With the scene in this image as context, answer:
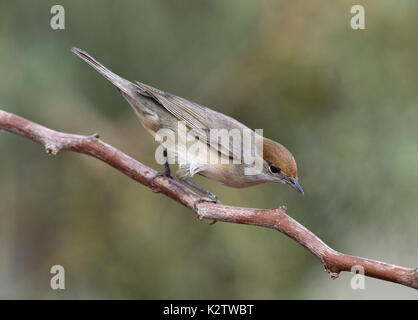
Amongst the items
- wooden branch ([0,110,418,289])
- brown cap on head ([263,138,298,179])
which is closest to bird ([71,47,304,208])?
brown cap on head ([263,138,298,179])

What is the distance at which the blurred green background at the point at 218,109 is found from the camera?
4738 mm

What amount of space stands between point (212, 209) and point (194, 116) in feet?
3.91

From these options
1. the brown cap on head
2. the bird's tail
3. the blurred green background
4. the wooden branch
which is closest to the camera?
the wooden branch

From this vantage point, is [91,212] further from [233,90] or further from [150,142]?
[233,90]

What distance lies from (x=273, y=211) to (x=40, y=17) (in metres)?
2.99

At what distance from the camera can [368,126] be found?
4.87m

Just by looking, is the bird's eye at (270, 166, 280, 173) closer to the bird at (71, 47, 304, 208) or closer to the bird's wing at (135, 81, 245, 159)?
the bird at (71, 47, 304, 208)

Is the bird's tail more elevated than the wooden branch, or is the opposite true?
the bird's tail

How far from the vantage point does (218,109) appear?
5168 millimetres

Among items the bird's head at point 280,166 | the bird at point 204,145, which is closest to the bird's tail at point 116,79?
the bird at point 204,145

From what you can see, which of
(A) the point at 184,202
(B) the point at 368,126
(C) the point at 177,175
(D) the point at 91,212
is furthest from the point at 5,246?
(B) the point at 368,126

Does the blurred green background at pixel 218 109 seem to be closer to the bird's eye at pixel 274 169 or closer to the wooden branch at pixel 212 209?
the bird's eye at pixel 274 169

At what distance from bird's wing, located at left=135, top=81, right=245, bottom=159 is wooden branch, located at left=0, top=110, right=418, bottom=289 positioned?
24.2 inches

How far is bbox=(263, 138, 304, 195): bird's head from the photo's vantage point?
151 inches
